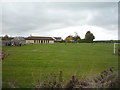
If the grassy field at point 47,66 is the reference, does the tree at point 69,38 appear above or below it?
above

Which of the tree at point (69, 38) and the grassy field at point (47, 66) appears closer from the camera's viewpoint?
the grassy field at point (47, 66)

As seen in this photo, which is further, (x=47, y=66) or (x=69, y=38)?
(x=69, y=38)

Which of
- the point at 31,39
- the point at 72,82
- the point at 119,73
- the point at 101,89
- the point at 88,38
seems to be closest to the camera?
the point at 101,89

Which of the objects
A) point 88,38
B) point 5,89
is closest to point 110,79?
point 5,89

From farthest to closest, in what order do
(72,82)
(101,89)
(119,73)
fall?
(119,73), (72,82), (101,89)

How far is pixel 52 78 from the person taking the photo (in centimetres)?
464

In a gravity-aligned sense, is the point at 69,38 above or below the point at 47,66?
above

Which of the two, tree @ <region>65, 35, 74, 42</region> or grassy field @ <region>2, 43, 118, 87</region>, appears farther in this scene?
tree @ <region>65, 35, 74, 42</region>

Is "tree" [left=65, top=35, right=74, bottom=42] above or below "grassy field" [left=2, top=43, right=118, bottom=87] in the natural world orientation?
above

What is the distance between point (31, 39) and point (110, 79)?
76.8 m

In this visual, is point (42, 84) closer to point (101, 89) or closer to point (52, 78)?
point (52, 78)

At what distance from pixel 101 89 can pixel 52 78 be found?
→ 1.40m

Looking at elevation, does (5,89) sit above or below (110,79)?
below

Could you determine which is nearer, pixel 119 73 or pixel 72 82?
pixel 72 82
